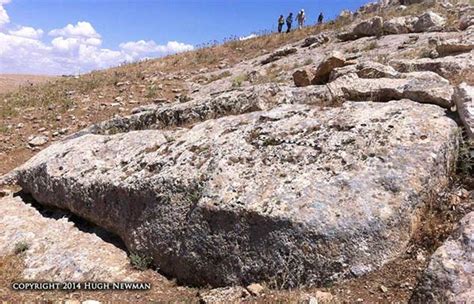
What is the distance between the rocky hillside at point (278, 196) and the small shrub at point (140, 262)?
3cm

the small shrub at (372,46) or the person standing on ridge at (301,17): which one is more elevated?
the person standing on ridge at (301,17)

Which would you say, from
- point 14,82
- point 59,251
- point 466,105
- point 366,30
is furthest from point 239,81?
point 14,82

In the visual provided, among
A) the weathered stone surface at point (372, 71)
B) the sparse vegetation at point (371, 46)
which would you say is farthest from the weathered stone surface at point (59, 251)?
the sparse vegetation at point (371, 46)

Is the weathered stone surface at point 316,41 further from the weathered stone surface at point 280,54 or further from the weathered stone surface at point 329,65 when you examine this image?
the weathered stone surface at point 329,65

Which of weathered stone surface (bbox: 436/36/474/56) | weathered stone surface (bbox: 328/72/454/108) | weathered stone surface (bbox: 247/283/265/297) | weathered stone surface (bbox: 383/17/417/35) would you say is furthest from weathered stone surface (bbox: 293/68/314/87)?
weathered stone surface (bbox: 383/17/417/35)

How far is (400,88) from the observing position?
726cm

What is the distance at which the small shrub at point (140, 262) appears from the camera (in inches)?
250

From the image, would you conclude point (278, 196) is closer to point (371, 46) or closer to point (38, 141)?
point (38, 141)

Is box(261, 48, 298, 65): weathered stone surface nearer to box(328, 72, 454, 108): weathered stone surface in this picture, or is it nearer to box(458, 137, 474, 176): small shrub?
box(328, 72, 454, 108): weathered stone surface

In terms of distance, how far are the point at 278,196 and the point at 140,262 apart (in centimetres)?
242

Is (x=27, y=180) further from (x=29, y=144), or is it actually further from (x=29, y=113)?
(x=29, y=113)

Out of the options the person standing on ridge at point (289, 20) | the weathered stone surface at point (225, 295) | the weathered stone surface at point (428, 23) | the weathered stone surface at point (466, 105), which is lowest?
the weathered stone surface at point (225, 295)

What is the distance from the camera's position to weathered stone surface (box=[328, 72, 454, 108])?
6.79 meters

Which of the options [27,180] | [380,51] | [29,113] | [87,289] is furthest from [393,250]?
[29,113]
